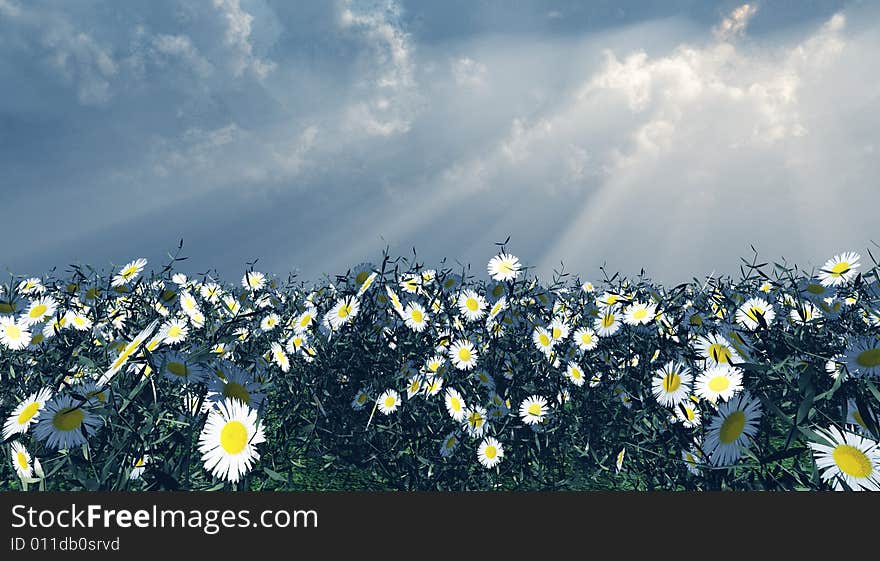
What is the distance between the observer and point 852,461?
1.21 m

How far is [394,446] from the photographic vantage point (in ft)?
9.56

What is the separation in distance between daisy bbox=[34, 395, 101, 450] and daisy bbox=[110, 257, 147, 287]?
2521mm

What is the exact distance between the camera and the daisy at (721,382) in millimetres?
1818

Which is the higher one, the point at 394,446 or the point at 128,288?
the point at 128,288

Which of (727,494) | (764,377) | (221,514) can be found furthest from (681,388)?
(221,514)

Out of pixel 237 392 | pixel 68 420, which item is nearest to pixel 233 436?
pixel 237 392

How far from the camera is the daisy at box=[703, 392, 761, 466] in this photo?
4.72 ft

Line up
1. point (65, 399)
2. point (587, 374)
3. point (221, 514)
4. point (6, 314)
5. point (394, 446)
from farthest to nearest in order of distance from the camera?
point (587, 374)
point (6, 314)
point (394, 446)
point (65, 399)
point (221, 514)

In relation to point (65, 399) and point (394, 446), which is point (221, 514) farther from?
point (394, 446)

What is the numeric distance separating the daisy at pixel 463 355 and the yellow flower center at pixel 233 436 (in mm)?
1678

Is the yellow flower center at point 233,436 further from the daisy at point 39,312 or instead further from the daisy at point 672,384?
the daisy at point 39,312

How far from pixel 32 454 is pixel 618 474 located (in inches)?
106

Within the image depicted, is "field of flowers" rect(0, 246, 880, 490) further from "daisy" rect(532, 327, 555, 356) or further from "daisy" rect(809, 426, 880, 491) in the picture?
"daisy" rect(809, 426, 880, 491)

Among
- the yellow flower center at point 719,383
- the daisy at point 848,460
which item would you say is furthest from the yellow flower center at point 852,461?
the yellow flower center at point 719,383
